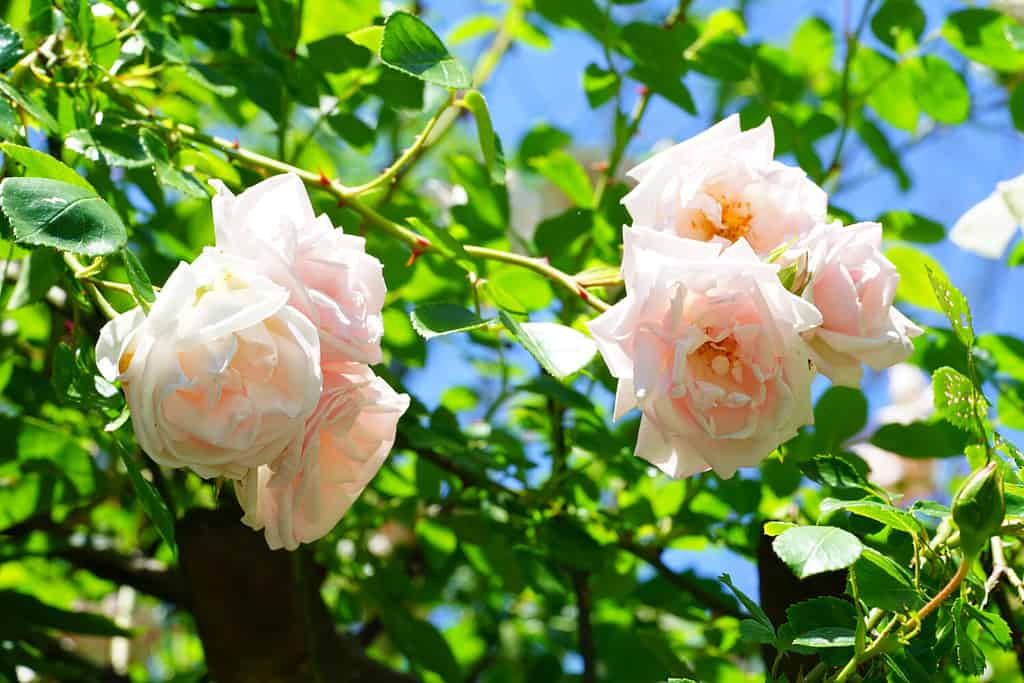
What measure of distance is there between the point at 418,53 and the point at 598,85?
13.5 inches

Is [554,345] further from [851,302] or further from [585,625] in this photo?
[585,625]

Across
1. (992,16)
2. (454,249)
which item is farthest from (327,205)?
(992,16)

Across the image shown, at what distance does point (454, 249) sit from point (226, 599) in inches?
13.3

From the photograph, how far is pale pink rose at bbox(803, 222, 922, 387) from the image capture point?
490mm

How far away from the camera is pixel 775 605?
0.64 m

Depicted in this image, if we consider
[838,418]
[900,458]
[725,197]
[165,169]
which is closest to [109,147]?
[165,169]

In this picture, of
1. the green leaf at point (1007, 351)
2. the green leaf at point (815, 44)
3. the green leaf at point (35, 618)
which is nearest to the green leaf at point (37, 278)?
the green leaf at point (35, 618)

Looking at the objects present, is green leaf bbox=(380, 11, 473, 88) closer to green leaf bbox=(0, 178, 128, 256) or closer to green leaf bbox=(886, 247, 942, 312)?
green leaf bbox=(0, 178, 128, 256)

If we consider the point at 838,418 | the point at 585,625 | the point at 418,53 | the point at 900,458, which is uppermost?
the point at 418,53

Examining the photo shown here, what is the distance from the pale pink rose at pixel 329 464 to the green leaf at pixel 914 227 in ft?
1.73

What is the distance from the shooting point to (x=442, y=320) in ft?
1.77

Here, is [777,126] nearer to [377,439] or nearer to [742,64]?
[742,64]

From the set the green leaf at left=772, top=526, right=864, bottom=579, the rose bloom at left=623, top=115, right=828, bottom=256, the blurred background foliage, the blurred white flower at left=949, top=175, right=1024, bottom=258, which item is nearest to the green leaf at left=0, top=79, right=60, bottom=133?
the blurred background foliage

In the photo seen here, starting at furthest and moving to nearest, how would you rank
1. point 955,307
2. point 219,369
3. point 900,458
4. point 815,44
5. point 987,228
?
point 900,458 → point 815,44 → point 987,228 → point 955,307 → point 219,369
